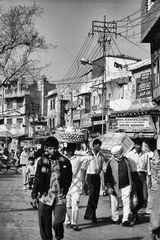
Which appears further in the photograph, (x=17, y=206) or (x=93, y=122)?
(x=93, y=122)

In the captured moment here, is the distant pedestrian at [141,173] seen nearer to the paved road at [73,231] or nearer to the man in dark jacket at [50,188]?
the paved road at [73,231]

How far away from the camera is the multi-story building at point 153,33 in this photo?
2072cm

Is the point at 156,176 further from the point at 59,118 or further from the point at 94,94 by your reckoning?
the point at 59,118

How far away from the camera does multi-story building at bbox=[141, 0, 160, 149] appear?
20.7 m

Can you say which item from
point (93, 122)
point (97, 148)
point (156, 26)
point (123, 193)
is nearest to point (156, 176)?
point (123, 193)

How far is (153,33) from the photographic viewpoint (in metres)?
22.0

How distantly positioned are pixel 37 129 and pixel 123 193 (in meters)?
50.9

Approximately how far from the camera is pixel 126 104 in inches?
1438

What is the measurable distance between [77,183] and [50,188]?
2645 millimetres

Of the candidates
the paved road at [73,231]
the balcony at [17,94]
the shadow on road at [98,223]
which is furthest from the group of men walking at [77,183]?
the balcony at [17,94]

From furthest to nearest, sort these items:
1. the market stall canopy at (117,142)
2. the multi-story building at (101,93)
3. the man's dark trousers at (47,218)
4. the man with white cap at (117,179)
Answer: the multi-story building at (101,93)
the market stall canopy at (117,142)
the man with white cap at (117,179)
the man's dark trousers at (47,218)

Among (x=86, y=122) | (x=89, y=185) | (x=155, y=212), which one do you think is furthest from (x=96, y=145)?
(x=86, y=122)

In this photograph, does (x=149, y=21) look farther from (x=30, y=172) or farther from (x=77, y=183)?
(x=77, y=183)

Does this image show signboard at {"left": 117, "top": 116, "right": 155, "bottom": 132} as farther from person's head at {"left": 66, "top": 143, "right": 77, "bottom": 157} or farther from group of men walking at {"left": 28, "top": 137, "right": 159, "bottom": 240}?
person's head at {"left": 66, "top": 143, "right": 77, "bottom": 157}
